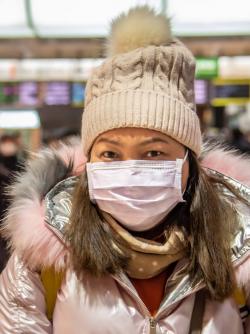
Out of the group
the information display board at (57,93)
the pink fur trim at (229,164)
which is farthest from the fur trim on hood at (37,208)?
the information display board at (57,93)

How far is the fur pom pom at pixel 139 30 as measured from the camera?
156 centimetres

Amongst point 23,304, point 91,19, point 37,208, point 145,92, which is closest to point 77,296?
point 23,304

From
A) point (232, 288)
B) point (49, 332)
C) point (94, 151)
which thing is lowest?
point (49, 332)

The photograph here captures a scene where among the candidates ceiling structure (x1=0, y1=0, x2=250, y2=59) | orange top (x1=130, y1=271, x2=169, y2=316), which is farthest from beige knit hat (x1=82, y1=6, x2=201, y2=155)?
ceiling structure (x1=0, y1=0, x2=250, y2=59)

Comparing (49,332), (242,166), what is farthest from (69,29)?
(49,332)

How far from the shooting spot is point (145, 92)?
1523mm

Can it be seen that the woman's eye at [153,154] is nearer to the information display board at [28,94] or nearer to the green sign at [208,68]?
the green sign at [208,68]

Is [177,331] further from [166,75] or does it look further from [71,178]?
[166,75]

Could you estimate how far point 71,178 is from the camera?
169 cm

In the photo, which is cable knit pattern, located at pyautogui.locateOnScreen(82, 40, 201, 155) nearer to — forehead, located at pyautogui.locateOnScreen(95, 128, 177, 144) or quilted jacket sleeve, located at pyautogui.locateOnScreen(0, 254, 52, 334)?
forehead, located at pyautogui.locateOnScreen(95, 128, 177, 144)

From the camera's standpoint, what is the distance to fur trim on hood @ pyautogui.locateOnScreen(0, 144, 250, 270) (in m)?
1.50

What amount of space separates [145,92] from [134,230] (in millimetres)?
375

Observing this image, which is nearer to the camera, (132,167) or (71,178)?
(132,167)

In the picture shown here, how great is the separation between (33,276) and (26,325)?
126 millimetres
